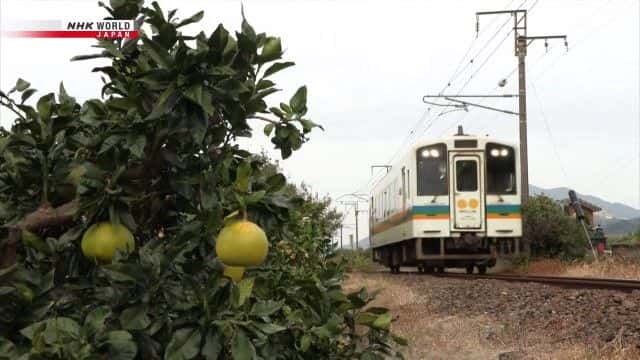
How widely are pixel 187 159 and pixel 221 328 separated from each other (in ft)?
1.56

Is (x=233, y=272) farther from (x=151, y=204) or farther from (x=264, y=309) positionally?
(x=151, y=204)

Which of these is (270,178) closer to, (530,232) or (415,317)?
(415,317)

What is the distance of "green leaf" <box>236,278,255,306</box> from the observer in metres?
1.79

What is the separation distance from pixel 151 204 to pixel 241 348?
0.56 meters

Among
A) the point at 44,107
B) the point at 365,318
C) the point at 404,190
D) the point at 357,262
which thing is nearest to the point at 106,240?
the point at 44,107

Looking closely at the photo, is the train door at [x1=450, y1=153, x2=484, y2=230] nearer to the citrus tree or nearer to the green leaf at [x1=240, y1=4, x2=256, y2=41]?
the citrus tree

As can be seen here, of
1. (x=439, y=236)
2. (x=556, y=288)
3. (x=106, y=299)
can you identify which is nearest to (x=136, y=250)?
(x=106, y=299)

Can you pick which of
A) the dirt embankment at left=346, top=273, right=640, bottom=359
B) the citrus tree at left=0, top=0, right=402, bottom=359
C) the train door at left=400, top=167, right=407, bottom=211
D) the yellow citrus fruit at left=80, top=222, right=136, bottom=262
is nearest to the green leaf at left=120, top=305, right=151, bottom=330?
the citrus tree at left=0, top=0, right=402, bottom=359

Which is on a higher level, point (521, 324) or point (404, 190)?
point (404, 190)

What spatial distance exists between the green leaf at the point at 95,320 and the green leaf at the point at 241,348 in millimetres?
325

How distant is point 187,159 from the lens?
1.97 metres

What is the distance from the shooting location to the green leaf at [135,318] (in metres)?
1.80

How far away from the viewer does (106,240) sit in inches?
73.3

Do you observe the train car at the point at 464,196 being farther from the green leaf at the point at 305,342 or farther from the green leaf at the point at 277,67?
the green leaf at the point at 277,67
